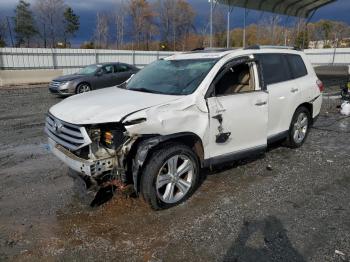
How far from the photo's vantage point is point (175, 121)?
3875 millimetres

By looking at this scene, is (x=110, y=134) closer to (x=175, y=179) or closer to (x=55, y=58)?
(x=175, y=179)

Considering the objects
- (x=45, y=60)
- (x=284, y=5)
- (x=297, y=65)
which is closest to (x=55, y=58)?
(x=45, y=60)

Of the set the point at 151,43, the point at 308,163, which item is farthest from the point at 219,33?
the point at 308,163

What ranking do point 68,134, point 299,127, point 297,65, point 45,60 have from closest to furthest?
point 68,134 → point 297,65 → point 299,127 → point 45,60

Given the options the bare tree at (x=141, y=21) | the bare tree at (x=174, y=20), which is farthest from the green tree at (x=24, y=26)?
the bare tree at (x=174, y=20)

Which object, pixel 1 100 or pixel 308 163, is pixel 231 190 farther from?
pixel 1 100

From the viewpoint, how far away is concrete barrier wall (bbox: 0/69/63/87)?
65.8ft

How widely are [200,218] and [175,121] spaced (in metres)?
1.17

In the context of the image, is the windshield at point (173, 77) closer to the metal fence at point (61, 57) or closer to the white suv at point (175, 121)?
the white suv at point (175, 121)

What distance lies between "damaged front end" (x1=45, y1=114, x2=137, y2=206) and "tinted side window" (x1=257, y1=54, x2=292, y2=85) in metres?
2.72

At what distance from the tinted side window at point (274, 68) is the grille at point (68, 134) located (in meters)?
3.04

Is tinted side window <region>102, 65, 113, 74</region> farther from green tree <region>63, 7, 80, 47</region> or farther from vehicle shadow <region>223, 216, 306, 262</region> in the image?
green tree <region>63, 7, 80, 47</region>

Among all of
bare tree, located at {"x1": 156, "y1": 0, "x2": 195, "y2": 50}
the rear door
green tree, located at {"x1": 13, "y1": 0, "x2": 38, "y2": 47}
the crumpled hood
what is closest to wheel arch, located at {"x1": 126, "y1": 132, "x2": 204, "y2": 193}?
the crumpled hood

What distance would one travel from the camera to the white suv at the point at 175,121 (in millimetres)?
3691
